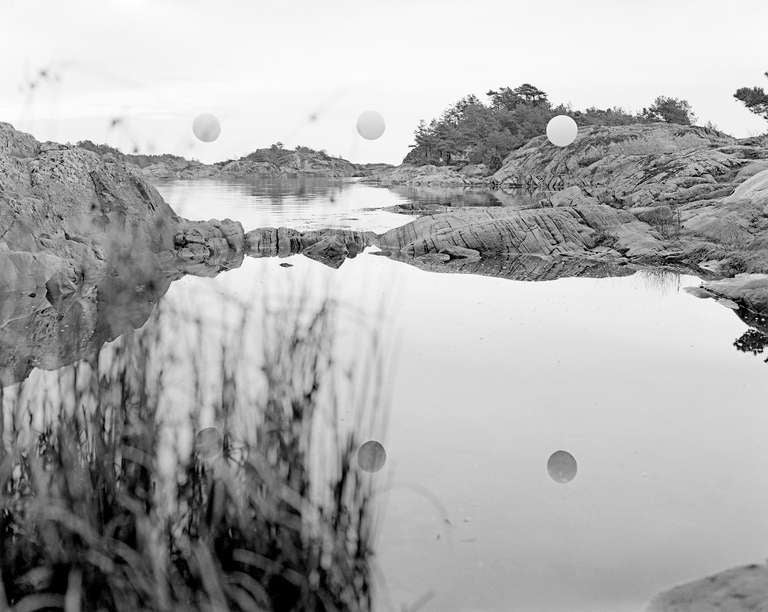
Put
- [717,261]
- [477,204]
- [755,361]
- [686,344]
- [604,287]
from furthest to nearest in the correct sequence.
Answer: [477,204], [717,261], [604,287], [686,344], [755,361]

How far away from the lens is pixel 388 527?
12.6 feet

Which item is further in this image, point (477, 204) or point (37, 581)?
point (477, 204)

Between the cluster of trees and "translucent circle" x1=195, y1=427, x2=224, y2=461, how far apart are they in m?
55.4

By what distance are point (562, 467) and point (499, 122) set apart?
2400 inches

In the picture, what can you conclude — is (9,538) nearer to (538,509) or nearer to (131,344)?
(131,344)

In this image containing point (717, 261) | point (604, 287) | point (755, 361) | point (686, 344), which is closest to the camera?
point (755, 361)

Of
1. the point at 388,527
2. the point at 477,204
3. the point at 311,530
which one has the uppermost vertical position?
the point at 477,204

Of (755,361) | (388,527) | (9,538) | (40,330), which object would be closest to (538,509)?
(388,527)

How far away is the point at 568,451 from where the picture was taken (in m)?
5.06

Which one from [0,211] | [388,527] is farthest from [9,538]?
[0,211]

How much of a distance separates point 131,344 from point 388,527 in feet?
4.95

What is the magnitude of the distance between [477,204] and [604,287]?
17015 millimetres

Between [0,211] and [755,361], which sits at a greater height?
[0,211]

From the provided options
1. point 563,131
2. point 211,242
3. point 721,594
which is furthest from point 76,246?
point 721,594
